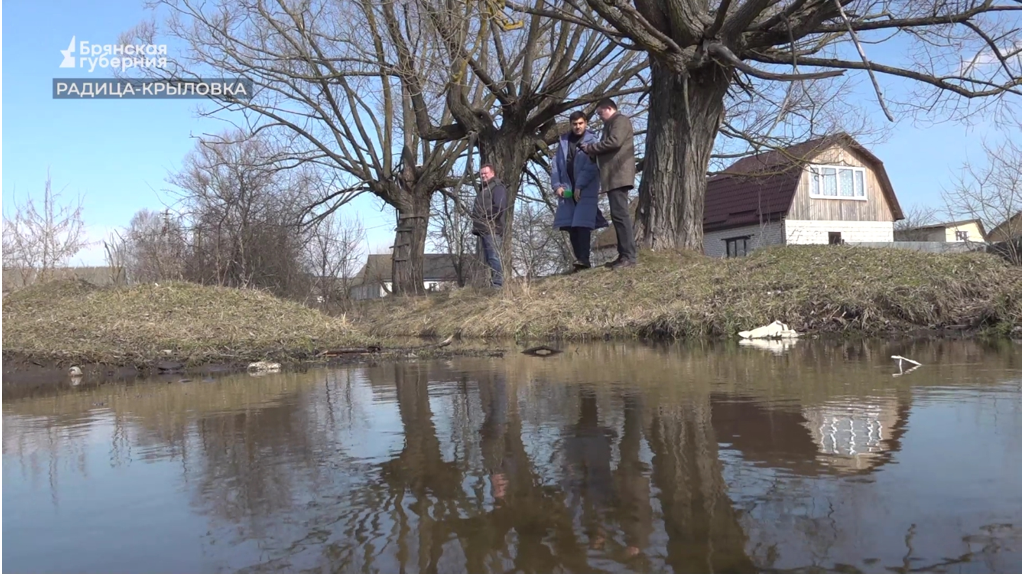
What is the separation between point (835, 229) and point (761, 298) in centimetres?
2937

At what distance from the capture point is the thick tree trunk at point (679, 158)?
32.2 feet

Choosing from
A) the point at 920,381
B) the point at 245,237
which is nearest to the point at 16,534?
the point at 920,381

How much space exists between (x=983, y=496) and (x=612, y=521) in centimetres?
91

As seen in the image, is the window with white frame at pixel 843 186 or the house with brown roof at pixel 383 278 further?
the window with white frame at pixel 843 186

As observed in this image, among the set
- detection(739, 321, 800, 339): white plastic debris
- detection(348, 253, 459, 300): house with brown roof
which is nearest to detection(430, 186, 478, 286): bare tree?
detection(348, 253, 459, 300): house with brown roof

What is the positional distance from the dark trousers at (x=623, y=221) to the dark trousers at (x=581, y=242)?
693 mm

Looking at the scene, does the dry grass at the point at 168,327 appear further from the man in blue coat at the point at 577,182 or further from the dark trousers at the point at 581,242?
the dark trousers at the point at 581,242

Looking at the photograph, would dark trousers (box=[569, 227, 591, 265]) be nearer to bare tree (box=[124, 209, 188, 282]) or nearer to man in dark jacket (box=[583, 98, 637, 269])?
man in dark jacket (box=[583, 98, 637, 269])

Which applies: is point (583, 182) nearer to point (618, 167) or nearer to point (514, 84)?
point (618, 167)

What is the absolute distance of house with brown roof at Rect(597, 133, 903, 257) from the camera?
3250 cm

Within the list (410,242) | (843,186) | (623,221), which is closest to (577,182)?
(623,221)

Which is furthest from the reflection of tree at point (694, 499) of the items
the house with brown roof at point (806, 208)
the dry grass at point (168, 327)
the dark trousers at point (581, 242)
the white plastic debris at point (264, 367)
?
the house with brown roof at point (806, 208)

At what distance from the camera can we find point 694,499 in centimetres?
203

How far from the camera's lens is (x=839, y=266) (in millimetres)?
7637
